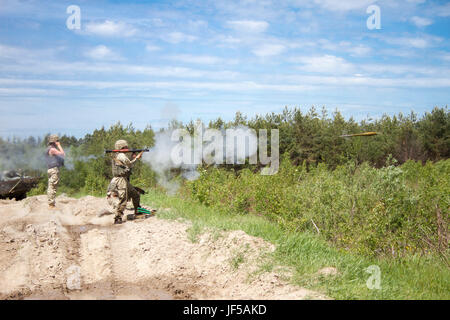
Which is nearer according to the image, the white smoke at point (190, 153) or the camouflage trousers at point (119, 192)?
the camouflage trousers at point (119, 192)

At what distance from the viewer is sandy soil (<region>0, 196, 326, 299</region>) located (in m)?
6.50

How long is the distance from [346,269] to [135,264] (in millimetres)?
3861

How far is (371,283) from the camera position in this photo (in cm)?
626

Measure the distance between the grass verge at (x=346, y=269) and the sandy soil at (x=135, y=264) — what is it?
28 cm

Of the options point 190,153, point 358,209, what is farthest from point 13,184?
point 358,209

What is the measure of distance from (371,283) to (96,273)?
470 cm

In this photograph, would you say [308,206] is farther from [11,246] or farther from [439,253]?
[11,246]

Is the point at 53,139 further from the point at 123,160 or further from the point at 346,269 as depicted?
the point at 346,269

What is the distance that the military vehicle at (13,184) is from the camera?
16453 mm

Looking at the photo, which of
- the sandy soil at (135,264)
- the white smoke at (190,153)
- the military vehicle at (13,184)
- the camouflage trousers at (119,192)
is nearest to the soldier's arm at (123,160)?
the camouflage trousers at (119,192)

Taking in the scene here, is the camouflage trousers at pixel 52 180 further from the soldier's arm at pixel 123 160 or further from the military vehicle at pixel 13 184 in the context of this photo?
the military vehicle at pixel 13 184

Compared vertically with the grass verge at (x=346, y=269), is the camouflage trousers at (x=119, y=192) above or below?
above

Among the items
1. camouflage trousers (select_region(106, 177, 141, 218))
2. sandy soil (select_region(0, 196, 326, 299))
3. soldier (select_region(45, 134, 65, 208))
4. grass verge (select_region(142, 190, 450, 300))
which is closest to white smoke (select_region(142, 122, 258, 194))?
camouflage trousers (select_region(106, 177, 141, 218))
